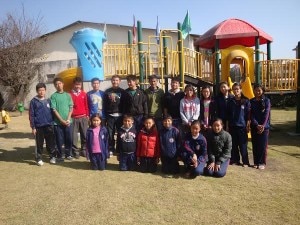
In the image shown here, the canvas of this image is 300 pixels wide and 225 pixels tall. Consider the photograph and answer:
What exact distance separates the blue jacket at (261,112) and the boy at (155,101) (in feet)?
5.91

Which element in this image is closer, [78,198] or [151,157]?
[78,198]

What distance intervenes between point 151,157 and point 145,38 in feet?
59.6

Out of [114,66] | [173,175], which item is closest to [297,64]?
[114,66]

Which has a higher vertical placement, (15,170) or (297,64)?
(297,64)

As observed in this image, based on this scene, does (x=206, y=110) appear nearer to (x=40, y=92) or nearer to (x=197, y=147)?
(x=197, y=147)

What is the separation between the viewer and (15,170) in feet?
18.6

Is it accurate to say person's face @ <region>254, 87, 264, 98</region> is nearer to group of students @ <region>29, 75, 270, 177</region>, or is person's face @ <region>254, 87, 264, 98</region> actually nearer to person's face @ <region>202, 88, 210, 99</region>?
group of students @ <region>29, 75, 270, 177</region>

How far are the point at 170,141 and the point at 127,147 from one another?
0.83 meters

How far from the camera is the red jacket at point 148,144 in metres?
5.30

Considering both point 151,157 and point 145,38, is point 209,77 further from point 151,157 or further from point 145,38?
point 145,38

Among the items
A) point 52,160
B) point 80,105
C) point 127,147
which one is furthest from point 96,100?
point 52,160

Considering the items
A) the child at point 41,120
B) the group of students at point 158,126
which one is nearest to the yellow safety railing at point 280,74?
the group of students at point 158,126

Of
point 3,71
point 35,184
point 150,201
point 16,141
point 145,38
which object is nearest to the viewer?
point 150,201

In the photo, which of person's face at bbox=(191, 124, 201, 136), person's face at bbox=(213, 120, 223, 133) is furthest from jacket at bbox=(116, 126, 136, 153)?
person's face at bbox=(213, 120, 223, 133)
